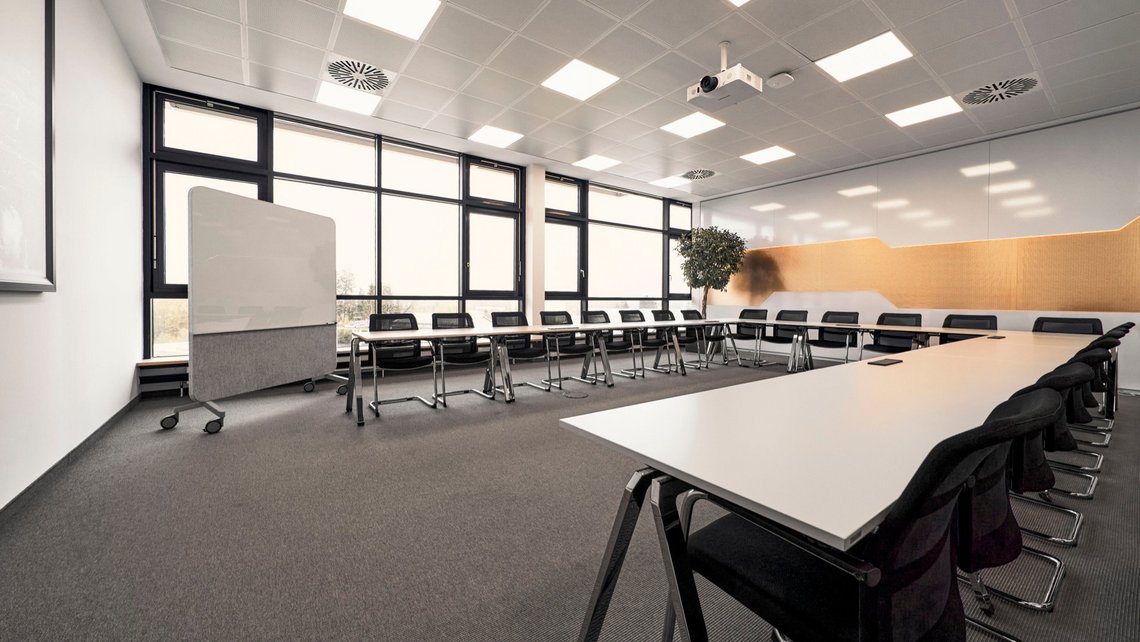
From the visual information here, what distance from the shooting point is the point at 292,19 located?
137 inches

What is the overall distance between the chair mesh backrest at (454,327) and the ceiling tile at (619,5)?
304 centimetres

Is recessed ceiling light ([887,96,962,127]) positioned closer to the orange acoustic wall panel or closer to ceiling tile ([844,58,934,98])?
ceiling tile ([844,58,934,98])

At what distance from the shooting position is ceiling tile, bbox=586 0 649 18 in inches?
129

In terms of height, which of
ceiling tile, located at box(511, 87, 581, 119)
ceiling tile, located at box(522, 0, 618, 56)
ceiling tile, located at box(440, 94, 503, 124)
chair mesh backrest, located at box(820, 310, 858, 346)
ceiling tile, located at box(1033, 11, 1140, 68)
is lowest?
chair mesh backrest, located at box(820, 310, 858, 346)

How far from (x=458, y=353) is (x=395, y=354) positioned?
1.94 ft

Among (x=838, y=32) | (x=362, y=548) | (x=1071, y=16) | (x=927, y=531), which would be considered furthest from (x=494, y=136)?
(x=927, y=531)

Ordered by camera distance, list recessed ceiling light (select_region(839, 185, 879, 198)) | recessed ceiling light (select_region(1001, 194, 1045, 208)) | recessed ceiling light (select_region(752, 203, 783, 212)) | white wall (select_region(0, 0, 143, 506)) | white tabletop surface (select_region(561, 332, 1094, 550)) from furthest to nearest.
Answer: recessed ceiling light (select_region(752, 203, 783, 212))
recessed ceiling light (select_region(839, 185, 879, 198))
recessed ceiling light (select_region(1001, 194, 1045, 208))
white wall (select_region(0, 0, 143, 506))
white tabletop surface (select_region(561, 332, 1094, 550))

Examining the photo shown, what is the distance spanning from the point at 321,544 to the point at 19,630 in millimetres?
838

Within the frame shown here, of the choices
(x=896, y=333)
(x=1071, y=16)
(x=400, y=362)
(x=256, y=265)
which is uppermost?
(x=1071, y=16)

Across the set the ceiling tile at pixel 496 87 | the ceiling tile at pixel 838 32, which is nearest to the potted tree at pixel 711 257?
the ceiling tile at pixel 838 32

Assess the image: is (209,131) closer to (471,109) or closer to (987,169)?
(471,109)

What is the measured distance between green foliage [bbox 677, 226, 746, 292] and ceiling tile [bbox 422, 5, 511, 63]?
523 centimetres

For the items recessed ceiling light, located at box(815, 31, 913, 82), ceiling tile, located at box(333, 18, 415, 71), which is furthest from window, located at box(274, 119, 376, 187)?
recessed ceiling light, located at box(815, 31, 913, 82)

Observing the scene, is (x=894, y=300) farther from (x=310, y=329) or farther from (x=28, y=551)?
(x=28, y=551)
